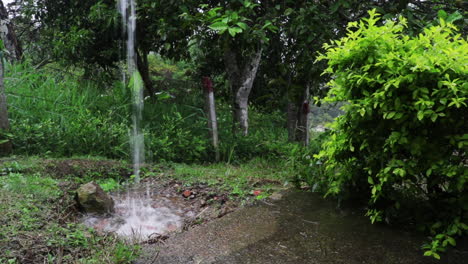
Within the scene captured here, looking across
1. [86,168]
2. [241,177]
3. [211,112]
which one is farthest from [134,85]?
[241,177]

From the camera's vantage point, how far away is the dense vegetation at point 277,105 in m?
2.35

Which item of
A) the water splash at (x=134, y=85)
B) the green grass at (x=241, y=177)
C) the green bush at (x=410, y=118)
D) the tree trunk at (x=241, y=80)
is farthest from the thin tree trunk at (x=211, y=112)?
the green bush at (x=410, y=118)

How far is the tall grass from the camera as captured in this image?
5395 mm

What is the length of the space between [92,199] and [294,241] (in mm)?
1804

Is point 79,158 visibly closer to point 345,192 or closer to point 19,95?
point 19,95

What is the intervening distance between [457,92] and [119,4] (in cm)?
575

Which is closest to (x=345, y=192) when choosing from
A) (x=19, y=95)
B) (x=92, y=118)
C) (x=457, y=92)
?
(x=457, y=92)

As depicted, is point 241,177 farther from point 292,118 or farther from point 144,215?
point 292,118

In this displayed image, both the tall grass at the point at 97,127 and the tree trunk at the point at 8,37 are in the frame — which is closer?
the tall grass at the point at 97,127

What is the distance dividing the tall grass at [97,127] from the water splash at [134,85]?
0.34 feet

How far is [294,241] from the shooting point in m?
2.62

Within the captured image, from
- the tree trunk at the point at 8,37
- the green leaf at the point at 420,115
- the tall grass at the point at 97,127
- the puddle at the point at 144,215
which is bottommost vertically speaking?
the puddle at the point at 144,215

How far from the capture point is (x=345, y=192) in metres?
3.08

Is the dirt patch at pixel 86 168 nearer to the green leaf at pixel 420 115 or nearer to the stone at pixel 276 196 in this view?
the stone at pixel 276 196
